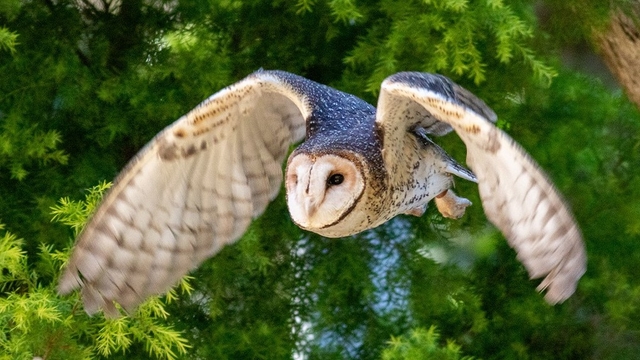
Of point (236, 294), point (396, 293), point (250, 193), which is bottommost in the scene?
point (396, 293)

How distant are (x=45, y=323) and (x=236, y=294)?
79 cm

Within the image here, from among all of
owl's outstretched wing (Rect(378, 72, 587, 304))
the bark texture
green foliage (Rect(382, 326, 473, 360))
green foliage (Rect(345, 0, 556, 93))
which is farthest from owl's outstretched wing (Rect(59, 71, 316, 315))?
the bark texture

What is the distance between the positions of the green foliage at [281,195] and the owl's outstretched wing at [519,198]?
23.7 inches

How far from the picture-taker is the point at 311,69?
7.70 feet

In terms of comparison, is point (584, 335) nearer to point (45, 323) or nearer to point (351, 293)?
point (351, 293)

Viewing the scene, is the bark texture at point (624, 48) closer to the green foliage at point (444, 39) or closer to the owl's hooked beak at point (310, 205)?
the green foliage at point (444, 39)

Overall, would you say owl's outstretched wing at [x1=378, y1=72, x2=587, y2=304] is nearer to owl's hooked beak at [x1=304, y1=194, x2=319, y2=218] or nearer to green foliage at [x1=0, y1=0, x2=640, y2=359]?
owl's hooked beak at [x1=304, y1=194, x2=319, y2=218]

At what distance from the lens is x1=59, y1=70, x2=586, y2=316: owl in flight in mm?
1139

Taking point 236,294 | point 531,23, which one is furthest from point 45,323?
point 531,23

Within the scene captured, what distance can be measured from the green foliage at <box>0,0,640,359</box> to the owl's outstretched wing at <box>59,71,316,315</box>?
27 centimetres

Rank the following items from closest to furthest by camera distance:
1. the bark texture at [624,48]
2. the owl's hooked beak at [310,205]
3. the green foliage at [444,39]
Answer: the owl's hooked beak at [310,205]
the green foliage at [444,39]
the bark texture at [624,48]

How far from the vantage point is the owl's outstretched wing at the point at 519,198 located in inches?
43.3

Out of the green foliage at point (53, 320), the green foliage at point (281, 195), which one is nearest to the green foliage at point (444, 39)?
the green foliage at point (281, 195)

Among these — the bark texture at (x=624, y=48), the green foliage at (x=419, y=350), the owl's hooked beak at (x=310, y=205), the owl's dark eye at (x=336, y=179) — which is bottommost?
the green foliage at (x=419, y=350)
